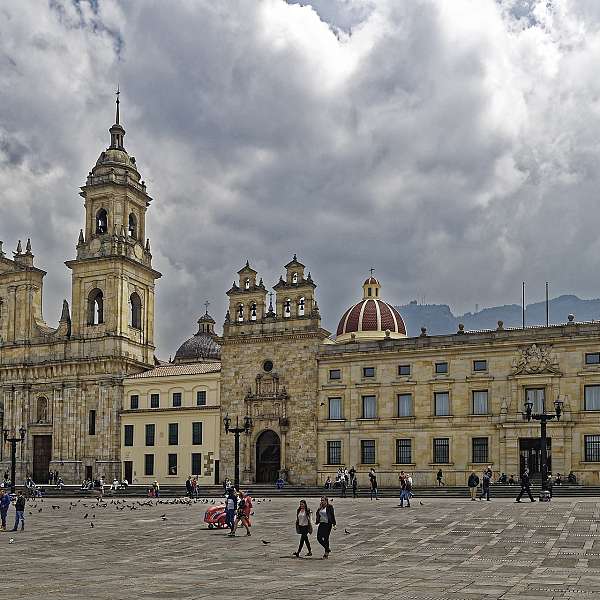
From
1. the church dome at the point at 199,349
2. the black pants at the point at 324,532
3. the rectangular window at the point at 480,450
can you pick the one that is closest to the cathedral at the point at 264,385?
the rectangular window at the point at 480,450

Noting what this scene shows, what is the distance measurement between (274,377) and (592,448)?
2245cm

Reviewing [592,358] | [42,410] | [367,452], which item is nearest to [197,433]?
[367,452]

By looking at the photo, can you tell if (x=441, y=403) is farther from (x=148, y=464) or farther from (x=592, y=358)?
(x=148, y=464)

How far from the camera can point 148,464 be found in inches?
2955

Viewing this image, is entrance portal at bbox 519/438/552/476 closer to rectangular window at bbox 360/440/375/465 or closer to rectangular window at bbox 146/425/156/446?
rectangular window at bbox 360/440/375/465

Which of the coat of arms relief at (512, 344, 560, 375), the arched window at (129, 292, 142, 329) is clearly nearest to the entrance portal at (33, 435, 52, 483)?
the arched window at (129, 292, 142, 329)

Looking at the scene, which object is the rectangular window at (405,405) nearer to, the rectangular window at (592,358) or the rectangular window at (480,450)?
the rectangular window at (480,450)

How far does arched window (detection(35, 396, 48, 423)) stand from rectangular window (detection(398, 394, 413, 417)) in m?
31.9

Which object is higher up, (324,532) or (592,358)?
(592,358)

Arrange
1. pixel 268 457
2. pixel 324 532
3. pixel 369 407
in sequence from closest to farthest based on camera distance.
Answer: pixel 324 532, pixel 369 407, pixel 268 457

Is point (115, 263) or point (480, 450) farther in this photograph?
point (115, 263)

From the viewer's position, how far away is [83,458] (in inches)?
3063

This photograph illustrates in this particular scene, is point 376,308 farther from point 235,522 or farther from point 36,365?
point 235,522

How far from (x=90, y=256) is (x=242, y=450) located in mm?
22973
